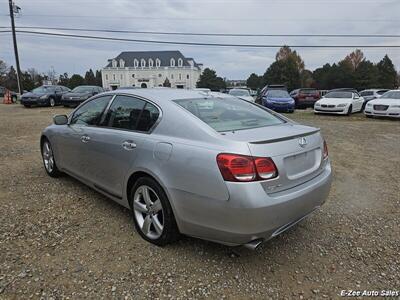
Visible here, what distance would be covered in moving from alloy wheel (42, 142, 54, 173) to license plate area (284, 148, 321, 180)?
148 inches

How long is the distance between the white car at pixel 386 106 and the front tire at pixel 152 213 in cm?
1356

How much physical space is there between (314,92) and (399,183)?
17.6 meters

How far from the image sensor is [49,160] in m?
4.85

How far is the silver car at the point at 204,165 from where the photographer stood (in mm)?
2277

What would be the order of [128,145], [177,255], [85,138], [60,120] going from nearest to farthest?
[177,255] → [128,145] → [85,138] → [60,120]

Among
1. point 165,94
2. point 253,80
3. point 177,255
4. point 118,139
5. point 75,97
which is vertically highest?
point 253,80

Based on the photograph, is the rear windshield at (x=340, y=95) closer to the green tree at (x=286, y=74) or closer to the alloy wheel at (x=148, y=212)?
the alloy wheel at (x=148, y=212)

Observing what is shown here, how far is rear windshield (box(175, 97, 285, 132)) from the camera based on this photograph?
9.27ft

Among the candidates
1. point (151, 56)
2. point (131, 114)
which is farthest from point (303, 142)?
point (151, 56)

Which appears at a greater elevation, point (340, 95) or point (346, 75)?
point (346, 75)

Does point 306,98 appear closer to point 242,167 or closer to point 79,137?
point 79,137

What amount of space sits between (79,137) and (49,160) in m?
1.38

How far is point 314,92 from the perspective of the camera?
2102 cm

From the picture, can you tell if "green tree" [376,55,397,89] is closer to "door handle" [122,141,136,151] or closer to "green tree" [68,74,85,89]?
"door handle" [122,141,136,151]
